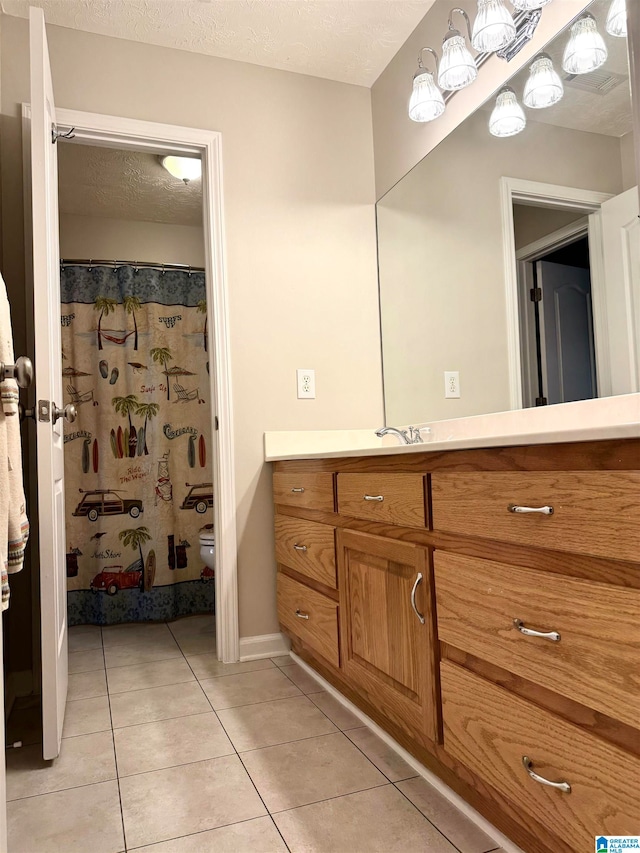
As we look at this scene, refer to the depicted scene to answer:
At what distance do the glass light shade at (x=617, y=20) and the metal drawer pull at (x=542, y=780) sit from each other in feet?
5.39

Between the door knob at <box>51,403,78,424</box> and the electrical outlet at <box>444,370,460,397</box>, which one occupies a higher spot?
the electrical outlet at <box>444,370,460,397</box>

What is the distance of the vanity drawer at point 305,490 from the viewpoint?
1952mm

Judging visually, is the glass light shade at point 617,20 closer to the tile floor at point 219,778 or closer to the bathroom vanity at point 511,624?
the bathroom vanity at point 511,624

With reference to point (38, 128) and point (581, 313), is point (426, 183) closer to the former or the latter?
point (581, 313)

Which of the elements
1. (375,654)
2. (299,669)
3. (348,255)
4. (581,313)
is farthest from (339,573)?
(348,255)

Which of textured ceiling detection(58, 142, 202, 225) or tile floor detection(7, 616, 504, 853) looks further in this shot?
textured ceiling detection(58, 142, 202, 225)

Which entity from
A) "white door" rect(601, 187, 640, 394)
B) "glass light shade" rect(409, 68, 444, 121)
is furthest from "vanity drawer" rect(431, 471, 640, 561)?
"glass light shade" rect(409, 68, 444, 121)

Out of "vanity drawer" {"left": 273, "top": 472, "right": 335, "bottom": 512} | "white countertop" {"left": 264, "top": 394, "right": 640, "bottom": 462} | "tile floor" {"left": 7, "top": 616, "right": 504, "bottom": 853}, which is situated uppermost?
"white countertop" {"left": 264, "top": 394, "right": 640, "bottom": 462}

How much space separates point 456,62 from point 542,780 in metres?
2.04

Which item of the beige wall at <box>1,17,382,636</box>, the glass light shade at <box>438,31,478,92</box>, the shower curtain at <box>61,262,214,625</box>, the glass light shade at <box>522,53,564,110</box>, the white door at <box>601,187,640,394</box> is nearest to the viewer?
the white door at <box>601,187,640,394</box>

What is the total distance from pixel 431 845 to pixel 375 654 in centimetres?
46

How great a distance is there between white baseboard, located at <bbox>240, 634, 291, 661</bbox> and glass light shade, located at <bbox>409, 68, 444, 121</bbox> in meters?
2.08

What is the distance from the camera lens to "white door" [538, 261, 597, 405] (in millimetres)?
1630

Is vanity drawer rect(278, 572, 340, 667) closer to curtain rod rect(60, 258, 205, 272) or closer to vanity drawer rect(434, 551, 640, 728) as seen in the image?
vanity drawer rect(434, 551, 640, 728)
